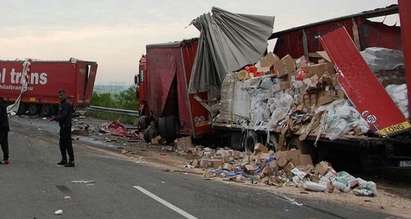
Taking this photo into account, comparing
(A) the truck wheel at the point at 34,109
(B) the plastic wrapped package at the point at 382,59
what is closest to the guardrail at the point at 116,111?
(A) the truck wheel at the point at 34,109

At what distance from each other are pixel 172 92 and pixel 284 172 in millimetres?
8387

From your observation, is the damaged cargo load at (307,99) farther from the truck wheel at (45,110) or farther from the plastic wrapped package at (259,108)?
the truck wheel at (45,110)

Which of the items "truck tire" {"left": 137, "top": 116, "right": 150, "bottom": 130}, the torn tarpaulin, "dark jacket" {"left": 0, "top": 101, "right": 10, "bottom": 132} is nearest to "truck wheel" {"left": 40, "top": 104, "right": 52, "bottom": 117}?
"truck tire" {"left": 137, "top": 116, "right": 150, "bottom": 130}

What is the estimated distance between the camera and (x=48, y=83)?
3556cm

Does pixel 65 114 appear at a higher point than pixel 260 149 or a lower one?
higher

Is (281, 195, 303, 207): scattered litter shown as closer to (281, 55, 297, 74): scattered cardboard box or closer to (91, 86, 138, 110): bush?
(281, 55, 297, 74): scattered cardboard box

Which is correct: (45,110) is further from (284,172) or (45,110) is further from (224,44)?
(284,172)

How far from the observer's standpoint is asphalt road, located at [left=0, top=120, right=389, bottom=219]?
8556mm

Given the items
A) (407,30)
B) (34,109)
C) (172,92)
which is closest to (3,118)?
(172,92)

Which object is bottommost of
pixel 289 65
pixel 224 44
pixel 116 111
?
pixel 116 111

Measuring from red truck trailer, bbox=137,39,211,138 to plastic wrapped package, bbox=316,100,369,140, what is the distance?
667 centimetres

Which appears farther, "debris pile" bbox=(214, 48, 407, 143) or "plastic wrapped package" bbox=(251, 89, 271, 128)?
"plastic wrapped package" bbox=(251, 89, 271, 128)

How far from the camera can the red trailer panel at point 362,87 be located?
11438 millimetres

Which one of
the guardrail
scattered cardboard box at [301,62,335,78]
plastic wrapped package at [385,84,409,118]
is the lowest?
the guardrail
